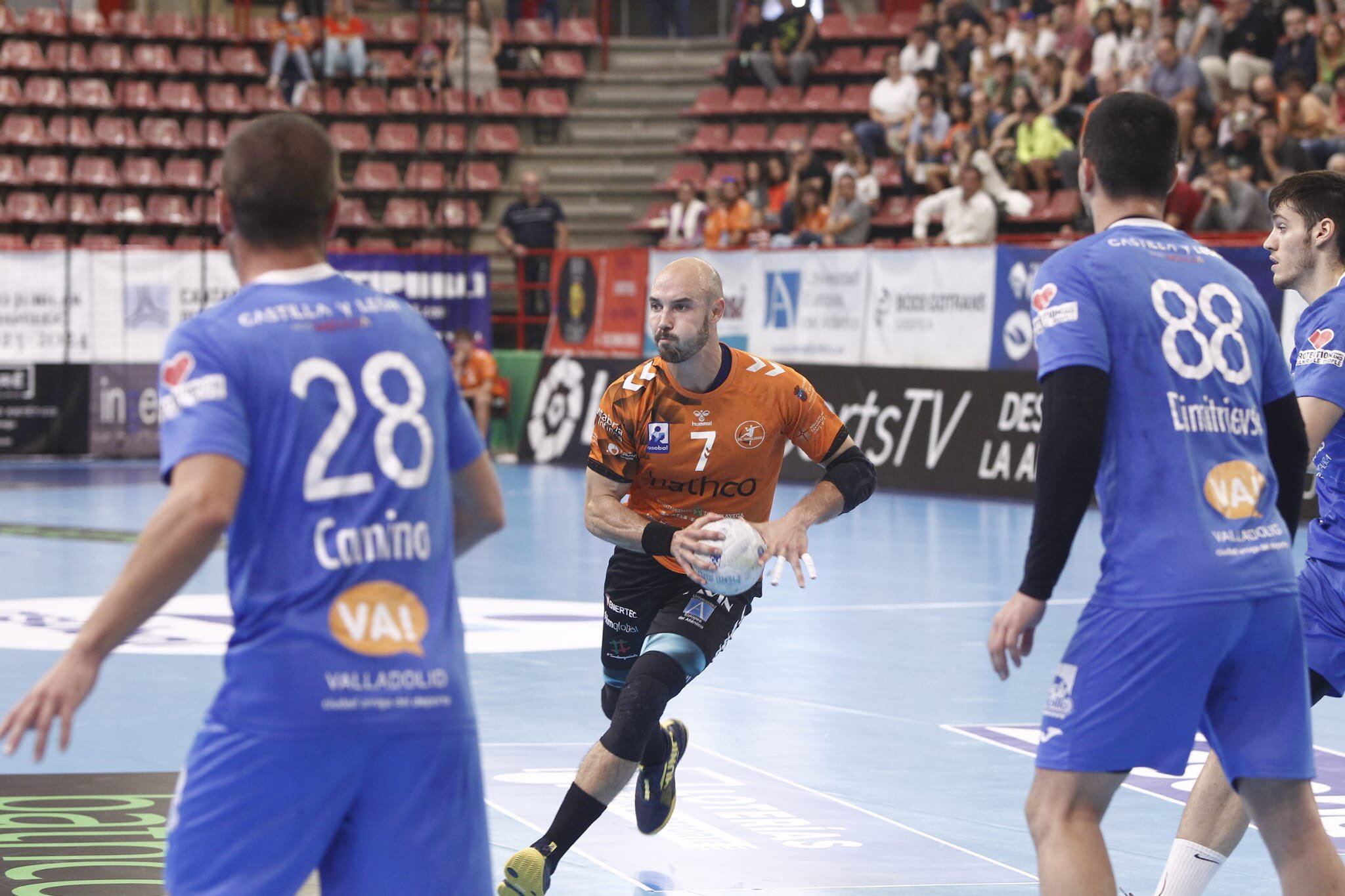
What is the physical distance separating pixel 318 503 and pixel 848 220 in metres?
17.8

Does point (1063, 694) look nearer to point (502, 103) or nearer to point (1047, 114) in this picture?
point (1047, 114)

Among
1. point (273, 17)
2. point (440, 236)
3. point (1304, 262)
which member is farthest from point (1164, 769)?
point (273, 17)

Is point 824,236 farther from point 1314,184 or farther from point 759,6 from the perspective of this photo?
point 1314,184

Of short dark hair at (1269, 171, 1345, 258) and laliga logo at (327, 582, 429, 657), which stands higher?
short dark hair at (1269, 171, 1345, 258)

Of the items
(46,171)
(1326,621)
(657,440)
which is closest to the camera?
(1326,621)

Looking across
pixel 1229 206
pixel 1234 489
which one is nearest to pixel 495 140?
pixel 1229 206

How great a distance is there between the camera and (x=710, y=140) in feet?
88.4

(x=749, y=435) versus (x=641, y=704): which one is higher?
(x=749, y=435)

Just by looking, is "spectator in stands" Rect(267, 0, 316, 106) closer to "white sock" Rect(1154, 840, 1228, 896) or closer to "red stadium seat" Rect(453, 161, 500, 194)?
"red stadium seat" Rect(453, 161, 500, 194)

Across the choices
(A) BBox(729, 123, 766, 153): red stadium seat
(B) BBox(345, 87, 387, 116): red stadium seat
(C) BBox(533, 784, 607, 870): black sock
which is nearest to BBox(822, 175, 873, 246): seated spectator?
(A) BBox(729, 123, 766, 153): red stadium seat

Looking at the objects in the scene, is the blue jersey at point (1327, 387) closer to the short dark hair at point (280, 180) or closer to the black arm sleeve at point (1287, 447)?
the black arm sleeve at point (1287, 447)

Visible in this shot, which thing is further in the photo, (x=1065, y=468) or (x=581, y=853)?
(x=581, y=853)

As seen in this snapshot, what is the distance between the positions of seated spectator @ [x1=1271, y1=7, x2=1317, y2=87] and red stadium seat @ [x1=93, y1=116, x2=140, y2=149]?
51.8 feet

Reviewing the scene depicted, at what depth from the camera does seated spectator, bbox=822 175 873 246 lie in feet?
67.9
